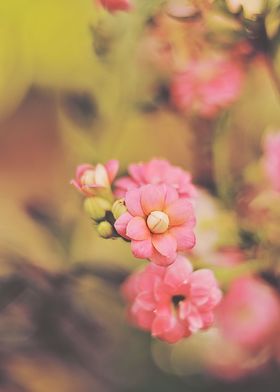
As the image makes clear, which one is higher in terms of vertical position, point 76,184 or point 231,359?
point 76,184

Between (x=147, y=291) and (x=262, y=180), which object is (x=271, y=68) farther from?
(x=147, y=291)

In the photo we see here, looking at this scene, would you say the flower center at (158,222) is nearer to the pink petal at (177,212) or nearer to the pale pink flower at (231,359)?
the pink petal at (177,212)

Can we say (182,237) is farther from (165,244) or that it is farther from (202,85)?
(202,85)

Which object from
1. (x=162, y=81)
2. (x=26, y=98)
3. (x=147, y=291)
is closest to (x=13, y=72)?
(x=26, y=98)

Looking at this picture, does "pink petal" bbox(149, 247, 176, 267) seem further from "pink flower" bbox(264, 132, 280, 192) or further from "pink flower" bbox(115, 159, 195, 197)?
"pink flower" bbox(264, 132, 280, 192)

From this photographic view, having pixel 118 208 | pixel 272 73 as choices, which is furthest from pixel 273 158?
pixel 118 208

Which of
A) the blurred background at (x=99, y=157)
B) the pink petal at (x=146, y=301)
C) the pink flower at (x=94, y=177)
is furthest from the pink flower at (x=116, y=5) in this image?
the pink petal at (x=146, y=301)

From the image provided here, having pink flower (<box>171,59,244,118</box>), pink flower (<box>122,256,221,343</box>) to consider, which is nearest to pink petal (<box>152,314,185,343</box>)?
pink flower (<box>122,256,221,343</box>)
